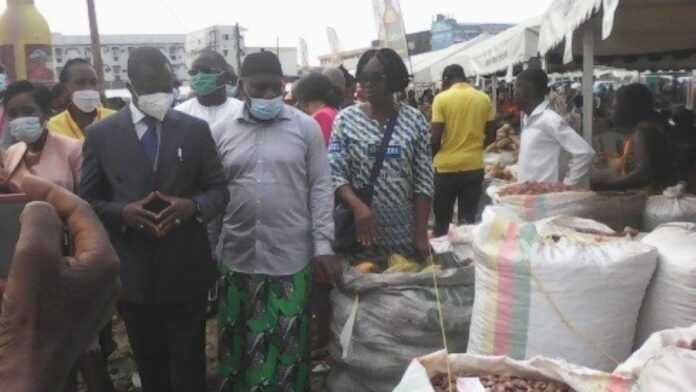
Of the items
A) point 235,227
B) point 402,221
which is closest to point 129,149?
point 235,227

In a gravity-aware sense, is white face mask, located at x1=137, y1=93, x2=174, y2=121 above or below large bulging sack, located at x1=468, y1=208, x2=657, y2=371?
above

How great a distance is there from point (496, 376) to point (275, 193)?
1400 millimetres

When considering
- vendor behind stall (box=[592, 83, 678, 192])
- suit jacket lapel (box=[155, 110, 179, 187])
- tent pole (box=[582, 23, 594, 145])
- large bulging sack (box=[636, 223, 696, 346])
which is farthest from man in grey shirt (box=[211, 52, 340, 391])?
tent pole (box=[582, 23, 594, 145])

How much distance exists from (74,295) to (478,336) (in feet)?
6.91

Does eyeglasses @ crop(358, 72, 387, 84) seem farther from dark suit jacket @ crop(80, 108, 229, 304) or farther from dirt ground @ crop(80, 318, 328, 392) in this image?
dirt ground @ crop(80, 318, 328, 392)

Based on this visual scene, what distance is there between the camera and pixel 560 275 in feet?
8.83

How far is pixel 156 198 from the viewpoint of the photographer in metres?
2.91

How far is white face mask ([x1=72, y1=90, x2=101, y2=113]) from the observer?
460 centimetres

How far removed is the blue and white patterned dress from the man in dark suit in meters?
0.62

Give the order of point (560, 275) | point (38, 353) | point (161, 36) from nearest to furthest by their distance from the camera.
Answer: point (38, 353) < point (560, 275) < point (161, 36)

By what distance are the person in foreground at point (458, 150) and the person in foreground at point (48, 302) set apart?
5253 millimetres

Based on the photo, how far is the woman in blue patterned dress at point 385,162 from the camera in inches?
133

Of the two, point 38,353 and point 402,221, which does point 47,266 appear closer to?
point 38,353

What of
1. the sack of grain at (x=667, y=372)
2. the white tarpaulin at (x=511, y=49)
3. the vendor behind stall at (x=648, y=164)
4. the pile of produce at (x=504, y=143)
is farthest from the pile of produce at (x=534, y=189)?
the pile of produce at (x=504, y=143)
